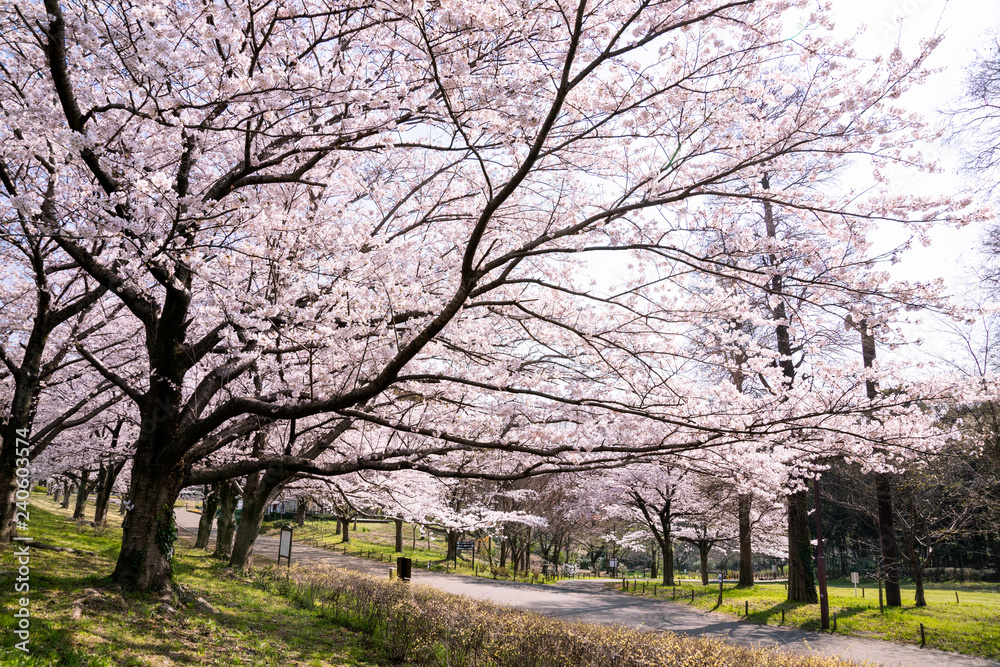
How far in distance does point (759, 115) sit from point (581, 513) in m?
27.3

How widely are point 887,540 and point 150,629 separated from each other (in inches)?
743

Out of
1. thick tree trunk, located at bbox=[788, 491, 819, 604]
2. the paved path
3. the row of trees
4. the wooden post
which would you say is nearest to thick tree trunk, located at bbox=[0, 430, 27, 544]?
the row of trees

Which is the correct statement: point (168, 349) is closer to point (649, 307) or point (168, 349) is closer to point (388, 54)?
point (388, 54)

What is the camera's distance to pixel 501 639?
7.46 metres

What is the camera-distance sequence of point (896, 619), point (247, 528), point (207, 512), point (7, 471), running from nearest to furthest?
point (7, 471) → point (896, 619) → point (247, 528) → point (207, 512)

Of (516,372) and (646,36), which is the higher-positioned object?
(646,36)

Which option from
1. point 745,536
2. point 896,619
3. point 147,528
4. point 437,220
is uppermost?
point 437,220

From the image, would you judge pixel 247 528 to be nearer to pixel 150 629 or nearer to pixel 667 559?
pixel 150 629

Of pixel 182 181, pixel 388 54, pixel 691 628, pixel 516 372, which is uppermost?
pixel 388 54

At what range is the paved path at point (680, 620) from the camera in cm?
1062

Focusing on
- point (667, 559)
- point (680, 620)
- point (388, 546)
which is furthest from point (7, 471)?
point (388, 546)

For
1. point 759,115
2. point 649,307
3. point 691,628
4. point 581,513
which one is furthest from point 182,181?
point 581,513

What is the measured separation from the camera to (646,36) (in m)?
4.29

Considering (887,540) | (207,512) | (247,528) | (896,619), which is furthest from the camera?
(207,512)
